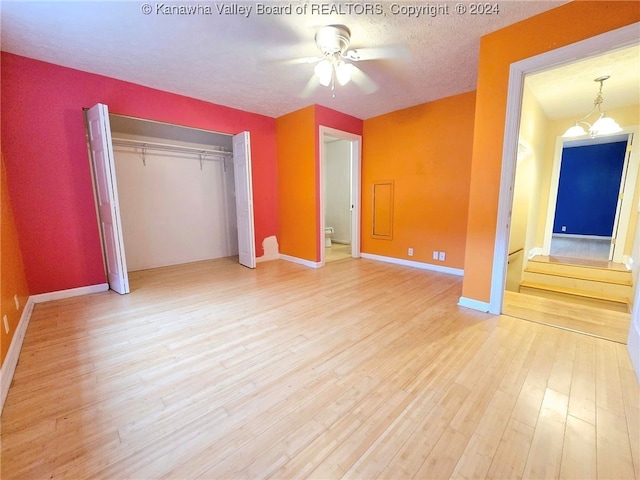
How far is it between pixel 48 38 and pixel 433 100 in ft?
14.1

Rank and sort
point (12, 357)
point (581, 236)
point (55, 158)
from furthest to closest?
point (581, 236) < point (55, 158) < point (12, 357)

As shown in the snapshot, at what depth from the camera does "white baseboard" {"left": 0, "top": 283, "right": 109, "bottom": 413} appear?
155 cm

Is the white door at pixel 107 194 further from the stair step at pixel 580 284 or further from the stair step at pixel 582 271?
the stair step at pixel 582 271

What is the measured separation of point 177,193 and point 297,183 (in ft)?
6.92

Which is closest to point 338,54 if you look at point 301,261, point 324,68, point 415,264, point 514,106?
point 324,68

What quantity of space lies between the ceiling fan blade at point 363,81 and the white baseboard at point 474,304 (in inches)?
104

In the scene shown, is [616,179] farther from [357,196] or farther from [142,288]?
[142,288]

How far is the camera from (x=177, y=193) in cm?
456

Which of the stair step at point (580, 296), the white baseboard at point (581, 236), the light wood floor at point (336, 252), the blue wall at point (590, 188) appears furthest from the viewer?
the white baseboard at point (581, 236)

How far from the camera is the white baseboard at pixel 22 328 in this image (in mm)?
1550

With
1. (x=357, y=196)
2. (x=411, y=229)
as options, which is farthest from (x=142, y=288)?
(x=411, y=229)

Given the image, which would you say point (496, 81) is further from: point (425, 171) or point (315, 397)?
point (315, 397)

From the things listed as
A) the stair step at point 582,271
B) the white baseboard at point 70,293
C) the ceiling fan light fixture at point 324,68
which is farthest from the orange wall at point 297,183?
the stair step at point 582,271

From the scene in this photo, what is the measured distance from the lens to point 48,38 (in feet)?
7.57
